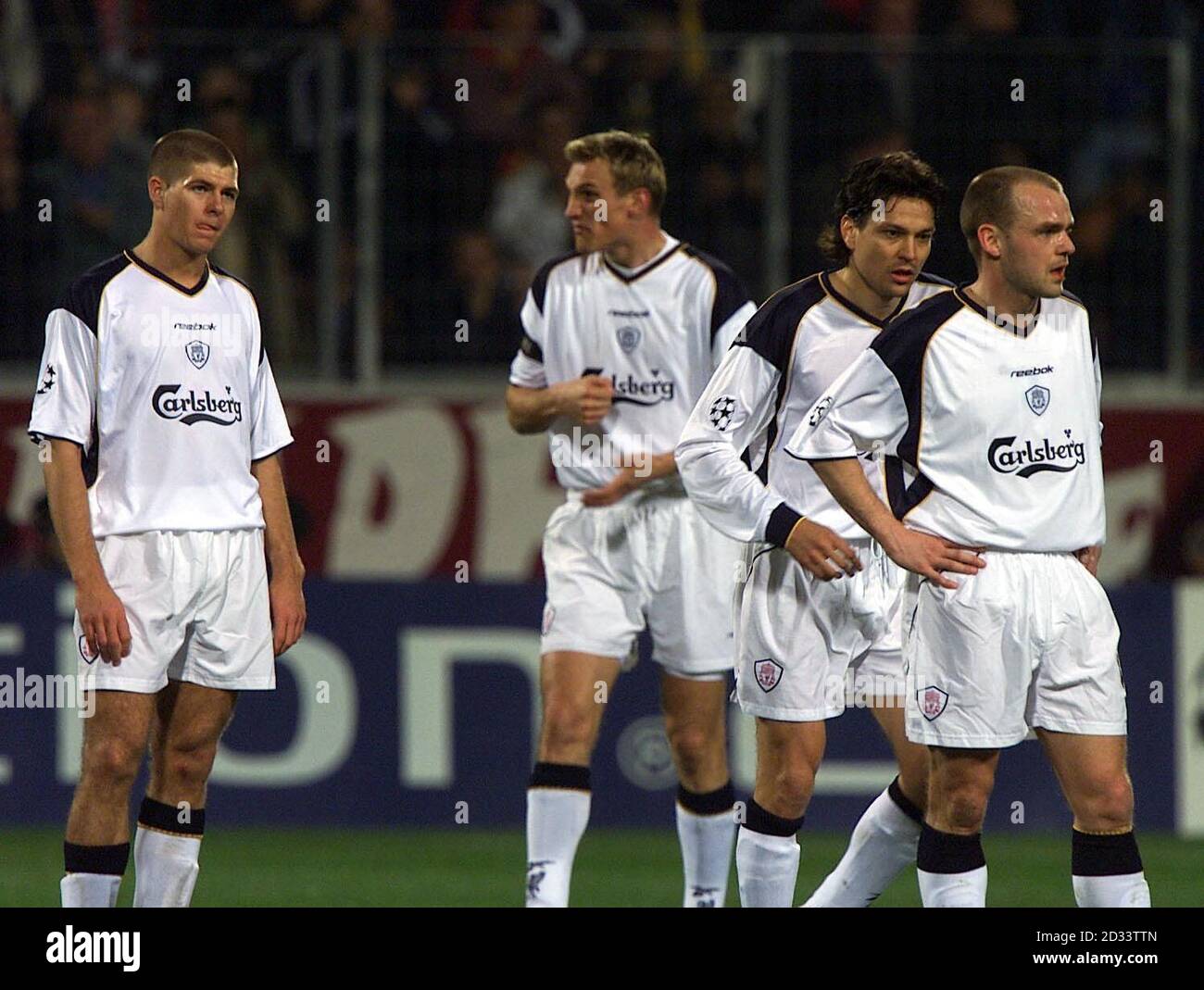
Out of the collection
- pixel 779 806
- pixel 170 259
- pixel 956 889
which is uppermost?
pixel 170 259

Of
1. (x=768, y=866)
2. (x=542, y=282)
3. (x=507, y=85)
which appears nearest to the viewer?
(x=768, y=866)

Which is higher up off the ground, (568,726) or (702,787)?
(568,726)

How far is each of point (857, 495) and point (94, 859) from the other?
6.84 ft

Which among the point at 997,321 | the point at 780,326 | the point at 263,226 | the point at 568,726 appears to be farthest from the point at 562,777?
the point at 263,226

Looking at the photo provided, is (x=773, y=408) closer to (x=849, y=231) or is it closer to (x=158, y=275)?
(x=849, y=231)

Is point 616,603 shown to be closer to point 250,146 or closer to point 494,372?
point 494,372

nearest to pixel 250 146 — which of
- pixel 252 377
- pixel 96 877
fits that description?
pixel 252 377

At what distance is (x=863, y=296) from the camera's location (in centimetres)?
575

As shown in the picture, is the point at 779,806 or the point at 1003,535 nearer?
the point at 1003,535

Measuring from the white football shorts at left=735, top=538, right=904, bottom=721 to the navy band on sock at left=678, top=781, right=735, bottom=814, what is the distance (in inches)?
27.9

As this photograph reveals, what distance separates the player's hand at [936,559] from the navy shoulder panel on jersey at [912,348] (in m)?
0.22

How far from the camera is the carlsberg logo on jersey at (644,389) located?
6480 millimetres

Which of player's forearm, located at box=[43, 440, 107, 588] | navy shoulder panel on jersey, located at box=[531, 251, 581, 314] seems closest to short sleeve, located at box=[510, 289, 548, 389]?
navy shoulder panel on jersey, located at box=[531, 251, 581, 314]

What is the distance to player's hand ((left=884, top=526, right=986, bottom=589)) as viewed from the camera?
5.03 meters
